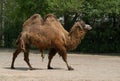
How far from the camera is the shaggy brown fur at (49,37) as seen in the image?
664 inches

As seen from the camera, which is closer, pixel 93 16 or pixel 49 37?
pixel 49 37

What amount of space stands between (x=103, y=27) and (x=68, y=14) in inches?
105

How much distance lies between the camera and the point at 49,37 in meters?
16.9

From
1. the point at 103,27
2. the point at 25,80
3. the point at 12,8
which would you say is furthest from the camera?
the point at 12,8

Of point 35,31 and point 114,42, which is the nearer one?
point 35,31

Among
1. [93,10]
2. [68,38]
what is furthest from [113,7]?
[68,38]

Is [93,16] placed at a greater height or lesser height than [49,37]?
lesser

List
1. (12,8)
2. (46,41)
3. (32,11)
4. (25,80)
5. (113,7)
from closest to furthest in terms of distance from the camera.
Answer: (25,80) < (46,41) < (113,7) < (32,11) < (12,8)

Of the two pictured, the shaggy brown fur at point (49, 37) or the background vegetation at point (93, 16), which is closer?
the shaggy brown fur at point (49, 37)

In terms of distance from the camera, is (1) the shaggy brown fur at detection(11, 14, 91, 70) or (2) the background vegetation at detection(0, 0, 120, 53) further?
(2) the background vegetation at detection(0, 0, 120, 53)

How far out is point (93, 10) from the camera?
2945 centimetres

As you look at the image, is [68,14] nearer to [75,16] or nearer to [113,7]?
[75,16]

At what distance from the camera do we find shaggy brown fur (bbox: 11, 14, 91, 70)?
16.9 metres

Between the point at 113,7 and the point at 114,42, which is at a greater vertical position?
the point at 113,7
